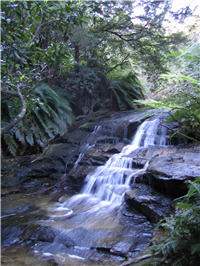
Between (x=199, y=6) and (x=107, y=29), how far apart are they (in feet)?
20.8

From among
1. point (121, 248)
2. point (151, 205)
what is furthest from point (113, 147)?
point (121, 248)

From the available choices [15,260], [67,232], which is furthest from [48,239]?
[15,260]

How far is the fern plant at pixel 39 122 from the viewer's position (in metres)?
6.44

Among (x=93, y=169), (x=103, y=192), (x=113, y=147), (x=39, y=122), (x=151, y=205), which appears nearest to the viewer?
(x=151, y=205)

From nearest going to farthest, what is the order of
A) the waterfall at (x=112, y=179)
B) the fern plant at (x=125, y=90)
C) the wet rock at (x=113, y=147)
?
the waterfall at (x=112, y=179) < the wet rock at (x=113, y=147) < the fern plant at (x=125, y=90)

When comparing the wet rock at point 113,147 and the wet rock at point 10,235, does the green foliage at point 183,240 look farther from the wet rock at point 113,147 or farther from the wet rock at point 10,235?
the wet rock at point 113,147

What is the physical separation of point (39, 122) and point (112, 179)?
3.64m

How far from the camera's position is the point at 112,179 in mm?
5480

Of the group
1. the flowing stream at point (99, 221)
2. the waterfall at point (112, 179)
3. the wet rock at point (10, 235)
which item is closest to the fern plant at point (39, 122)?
the flowing stream at point (99, 221)

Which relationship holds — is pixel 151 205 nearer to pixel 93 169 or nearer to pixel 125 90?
pixel 93 169

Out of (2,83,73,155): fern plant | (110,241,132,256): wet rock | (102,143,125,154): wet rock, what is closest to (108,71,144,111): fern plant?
(2,83,73,155): fern plant

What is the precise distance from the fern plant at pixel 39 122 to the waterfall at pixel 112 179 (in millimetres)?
2418

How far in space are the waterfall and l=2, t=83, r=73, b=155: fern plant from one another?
2418mm

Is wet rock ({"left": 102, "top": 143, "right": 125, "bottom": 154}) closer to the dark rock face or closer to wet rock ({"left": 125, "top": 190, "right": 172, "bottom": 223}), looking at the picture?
the dark rock face
